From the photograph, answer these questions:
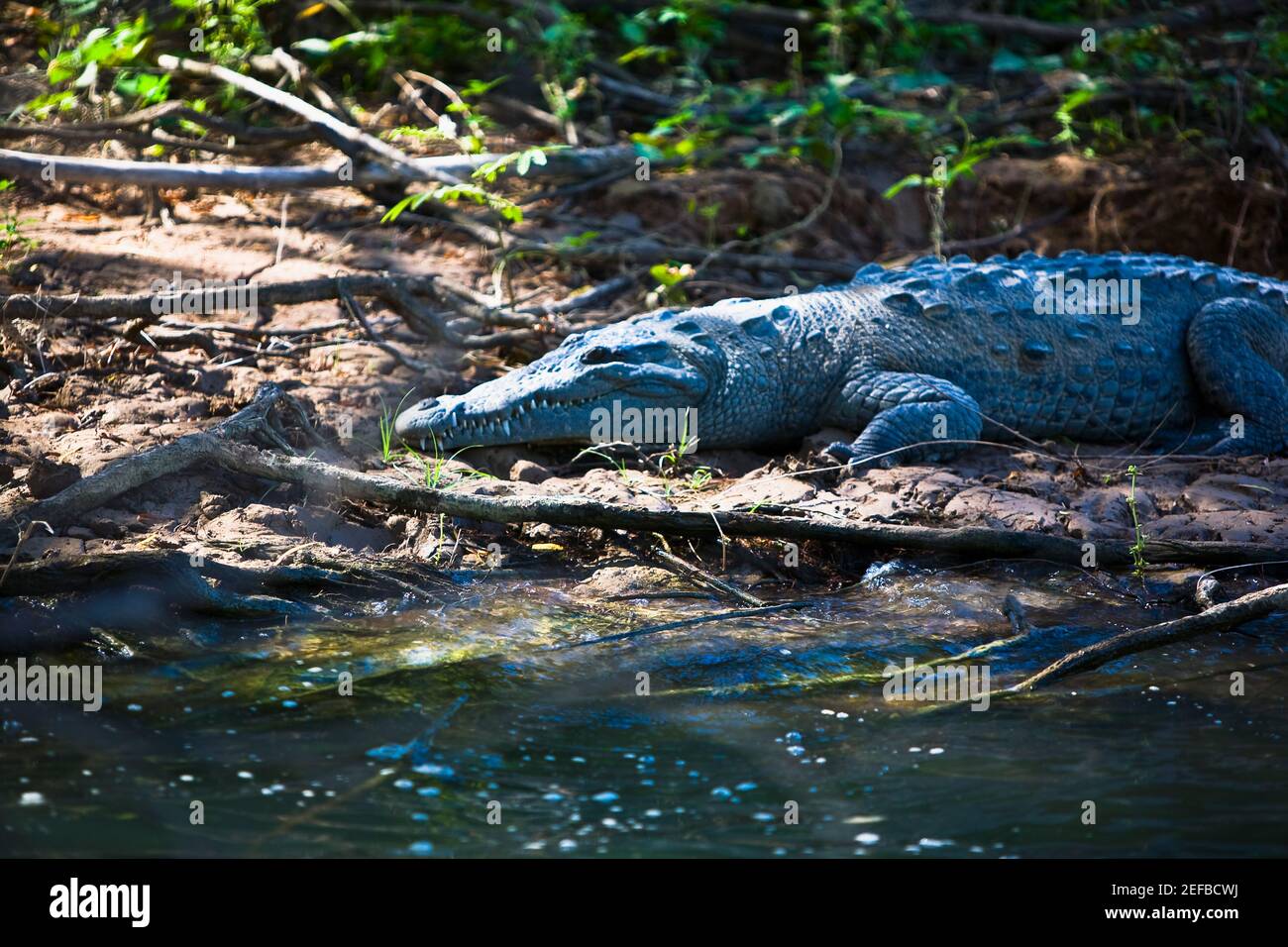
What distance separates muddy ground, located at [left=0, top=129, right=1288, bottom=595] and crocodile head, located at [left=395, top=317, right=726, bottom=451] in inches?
5.7

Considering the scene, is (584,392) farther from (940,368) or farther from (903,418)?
(940,368)

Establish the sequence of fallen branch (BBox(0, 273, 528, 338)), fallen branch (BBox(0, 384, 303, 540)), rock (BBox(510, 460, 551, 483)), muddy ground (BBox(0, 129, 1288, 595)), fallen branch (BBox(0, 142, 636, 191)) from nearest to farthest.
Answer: fallen branch (BBox(0, 384, 303, 540))
muddy ground (BBox(0, 129, 1288, 595))
rock (BBox(510, 460, 551, 483))
fallen branch (BBox(0, 273, 528, 338))
fallen branch (BBox(0, 142, 636, 191))

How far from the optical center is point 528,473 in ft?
17.9

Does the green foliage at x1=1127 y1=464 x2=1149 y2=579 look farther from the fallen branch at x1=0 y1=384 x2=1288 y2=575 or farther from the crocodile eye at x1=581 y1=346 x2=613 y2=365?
the crocodile eye at x1=581 y1=346 x2=613 y2=365

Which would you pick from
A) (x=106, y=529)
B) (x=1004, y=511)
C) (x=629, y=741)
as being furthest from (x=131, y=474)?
(x=1004, y=511)

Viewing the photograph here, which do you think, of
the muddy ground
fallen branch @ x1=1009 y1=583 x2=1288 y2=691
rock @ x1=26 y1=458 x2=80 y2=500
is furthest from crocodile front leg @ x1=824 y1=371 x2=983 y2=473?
rock @ x1=26 y1=458 x2=80 y2=500

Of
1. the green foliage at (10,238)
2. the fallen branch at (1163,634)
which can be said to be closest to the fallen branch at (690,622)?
the fallen branch at (1163,634)

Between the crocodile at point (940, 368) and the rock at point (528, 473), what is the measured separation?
182 millimetres

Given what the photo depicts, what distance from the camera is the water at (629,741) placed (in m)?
3.03

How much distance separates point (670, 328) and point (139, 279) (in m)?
3.01

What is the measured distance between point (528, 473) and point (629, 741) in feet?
7.03

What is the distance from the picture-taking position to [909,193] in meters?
8.99

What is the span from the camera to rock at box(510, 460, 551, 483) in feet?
17.9
